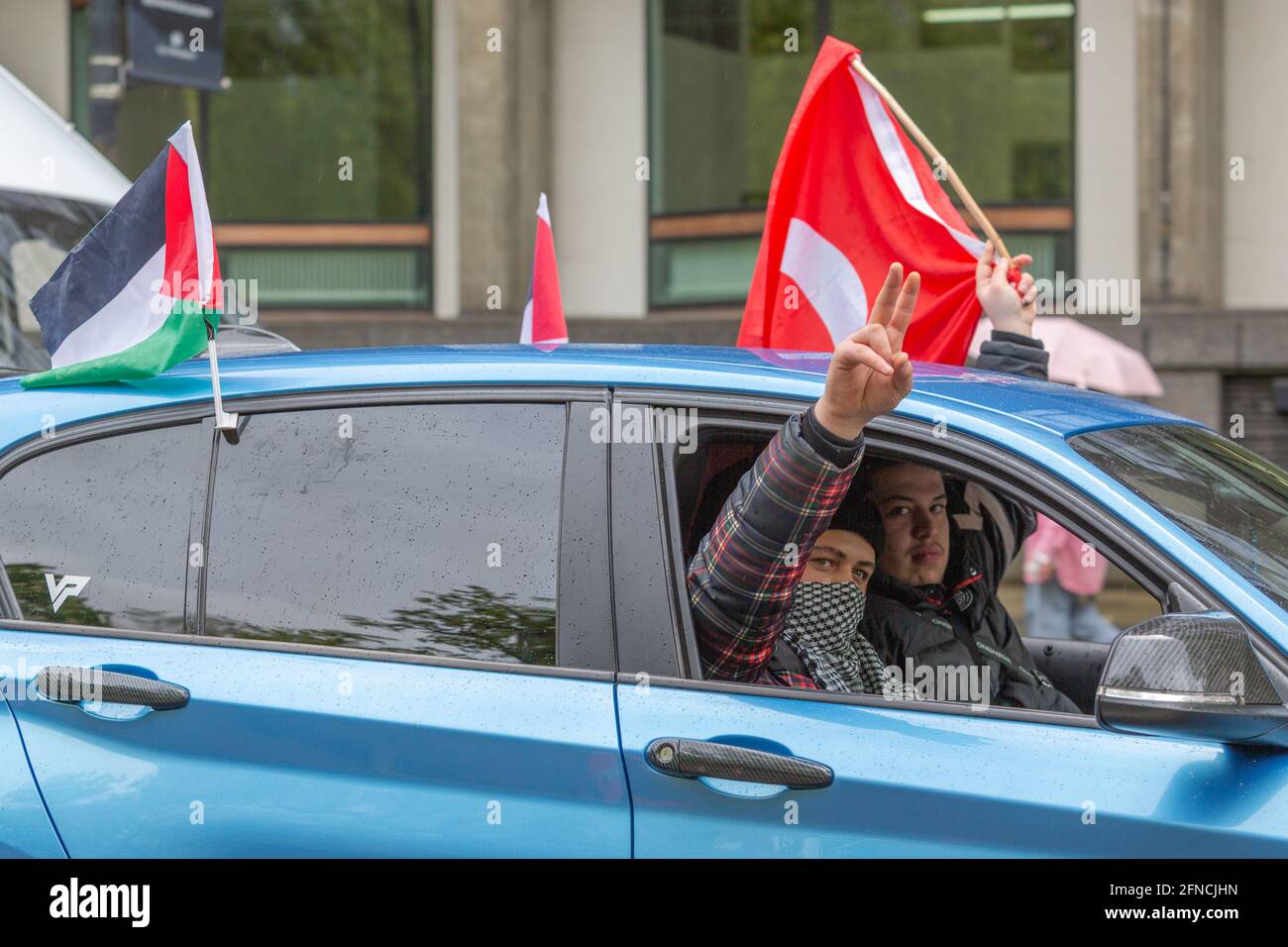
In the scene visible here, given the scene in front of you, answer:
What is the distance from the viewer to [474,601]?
264 cm

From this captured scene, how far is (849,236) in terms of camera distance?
434 centimetres

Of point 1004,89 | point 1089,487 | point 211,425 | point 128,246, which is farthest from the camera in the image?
point 1004,89

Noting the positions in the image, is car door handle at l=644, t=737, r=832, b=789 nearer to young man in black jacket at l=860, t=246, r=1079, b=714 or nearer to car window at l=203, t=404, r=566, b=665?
car window at l=203, t=404, r=566, b=665

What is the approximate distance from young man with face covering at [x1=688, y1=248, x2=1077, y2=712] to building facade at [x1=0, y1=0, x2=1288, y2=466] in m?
8.64

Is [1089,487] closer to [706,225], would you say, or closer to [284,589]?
[284,589]

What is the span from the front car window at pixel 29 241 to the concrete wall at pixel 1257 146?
26.8 feet

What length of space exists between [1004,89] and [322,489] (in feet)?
33.0

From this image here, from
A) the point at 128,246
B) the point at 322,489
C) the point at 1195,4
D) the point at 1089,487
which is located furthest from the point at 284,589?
the point at 1195,4

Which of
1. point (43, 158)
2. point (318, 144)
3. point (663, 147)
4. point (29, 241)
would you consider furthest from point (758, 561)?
point (318, 144)

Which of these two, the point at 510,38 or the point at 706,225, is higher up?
the point at 510,38

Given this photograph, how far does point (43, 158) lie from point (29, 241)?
1.13 ft

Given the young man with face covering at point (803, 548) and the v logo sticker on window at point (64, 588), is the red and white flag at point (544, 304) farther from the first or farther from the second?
the v logo sticker on window at point (64, 588)

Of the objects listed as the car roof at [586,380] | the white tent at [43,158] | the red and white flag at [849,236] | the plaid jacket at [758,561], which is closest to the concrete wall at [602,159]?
the white tent at [43,158]
